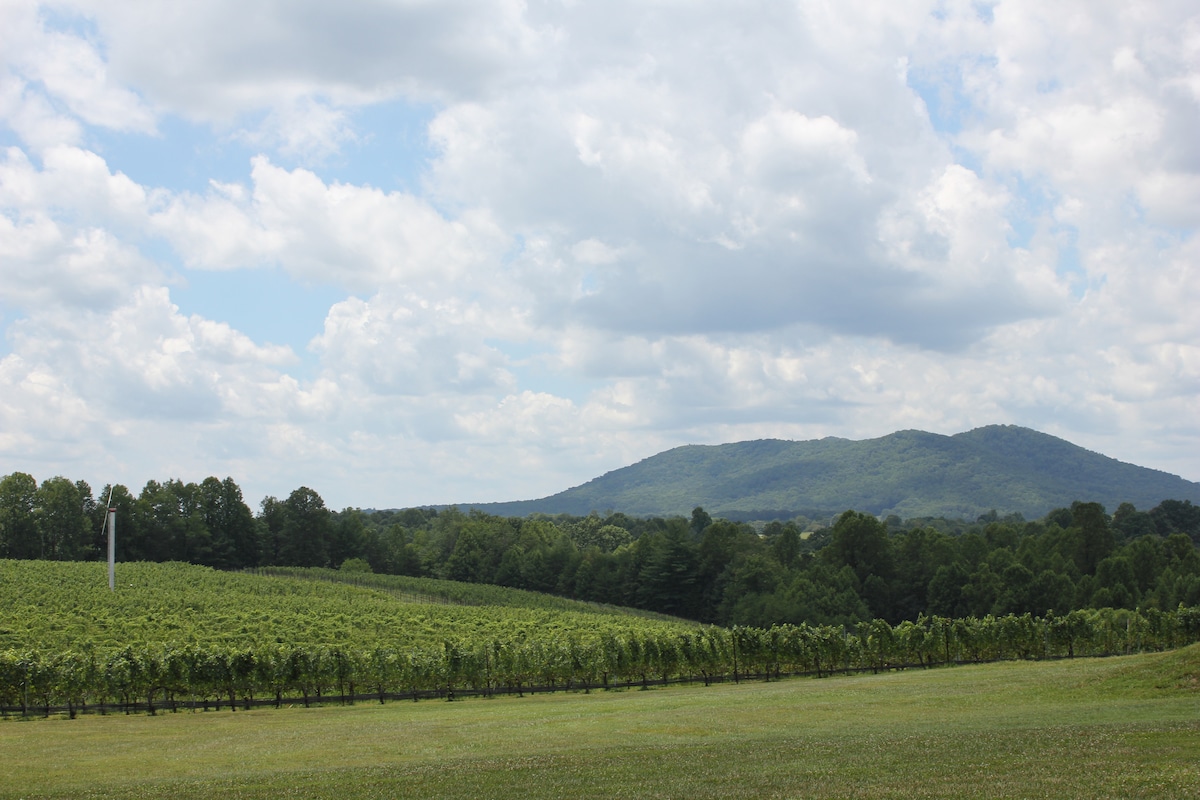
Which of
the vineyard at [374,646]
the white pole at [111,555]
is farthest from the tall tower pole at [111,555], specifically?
the vineyard at [374,646]

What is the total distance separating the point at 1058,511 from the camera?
14125cm

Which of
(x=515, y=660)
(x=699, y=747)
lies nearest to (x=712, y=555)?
(x=515, y=660)

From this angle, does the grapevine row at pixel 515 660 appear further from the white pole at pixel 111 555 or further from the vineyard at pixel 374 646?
the white pole at pixel 111 555

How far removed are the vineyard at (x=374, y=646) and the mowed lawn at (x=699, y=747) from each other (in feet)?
17.2

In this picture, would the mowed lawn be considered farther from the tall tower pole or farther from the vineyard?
the tall tower pole

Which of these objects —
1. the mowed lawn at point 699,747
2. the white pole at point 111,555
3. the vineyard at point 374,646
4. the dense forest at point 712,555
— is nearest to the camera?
the mowed lawn at point 699,747

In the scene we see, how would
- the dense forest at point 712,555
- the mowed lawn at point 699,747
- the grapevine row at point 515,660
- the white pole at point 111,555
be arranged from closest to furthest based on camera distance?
1. the mowed lawn at point 699,747
2. the grapevine row at point 515,660
3. the white pole at point 111,555
4. the dense forest at point 712,555

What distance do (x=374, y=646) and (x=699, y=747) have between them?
1657 inches

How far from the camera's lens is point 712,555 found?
4572 inches

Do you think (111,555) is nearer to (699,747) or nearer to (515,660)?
(515,660)

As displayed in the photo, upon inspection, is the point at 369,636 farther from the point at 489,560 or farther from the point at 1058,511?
the point at 1058,511

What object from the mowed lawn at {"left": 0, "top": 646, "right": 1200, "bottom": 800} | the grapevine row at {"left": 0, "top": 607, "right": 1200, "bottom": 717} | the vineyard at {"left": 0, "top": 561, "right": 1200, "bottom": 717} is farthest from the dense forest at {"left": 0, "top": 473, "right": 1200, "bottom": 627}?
the mowed lawn at {"left": 0, "top": 646, "right": 1200, "bottom": 800}

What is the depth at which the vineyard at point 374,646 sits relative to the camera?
153ft

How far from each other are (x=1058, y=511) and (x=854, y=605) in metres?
66.8
